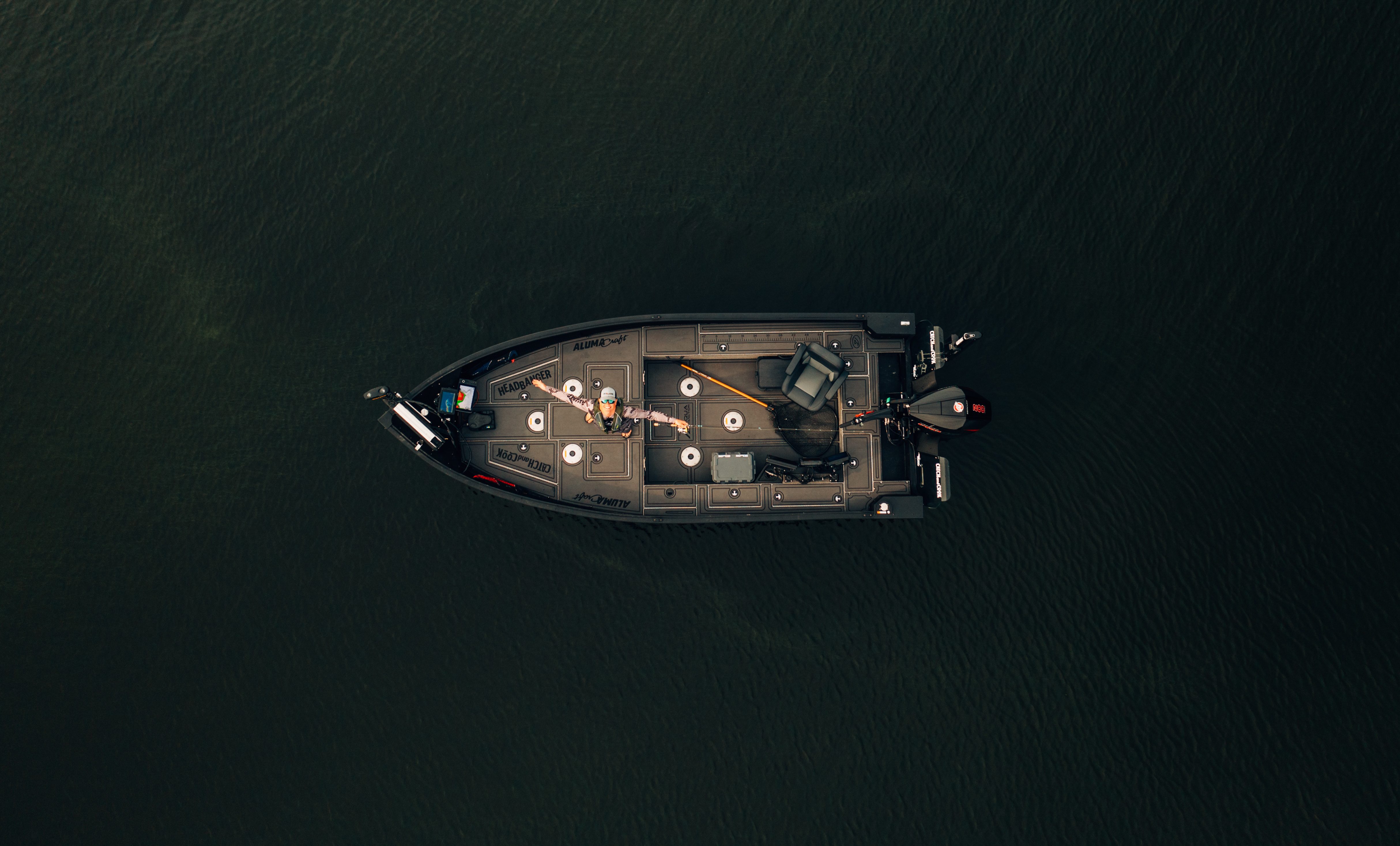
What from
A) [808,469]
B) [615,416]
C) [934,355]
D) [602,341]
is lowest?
[808,469]

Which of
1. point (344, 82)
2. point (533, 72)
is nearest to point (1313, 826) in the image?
point (533, 72)

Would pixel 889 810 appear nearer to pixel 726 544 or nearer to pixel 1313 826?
pixel 726 544

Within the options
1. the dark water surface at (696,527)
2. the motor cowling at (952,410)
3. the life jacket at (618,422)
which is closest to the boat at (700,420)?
the life jacket at (618,422)

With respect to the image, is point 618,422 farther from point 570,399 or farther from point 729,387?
point 729,387

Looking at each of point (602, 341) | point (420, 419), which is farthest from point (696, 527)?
point (420, 419)

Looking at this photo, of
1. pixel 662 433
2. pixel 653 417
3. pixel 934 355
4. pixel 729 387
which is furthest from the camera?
pixel 729 387

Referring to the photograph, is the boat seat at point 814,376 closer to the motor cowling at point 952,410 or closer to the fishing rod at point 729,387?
the fishing rod at point 729,387

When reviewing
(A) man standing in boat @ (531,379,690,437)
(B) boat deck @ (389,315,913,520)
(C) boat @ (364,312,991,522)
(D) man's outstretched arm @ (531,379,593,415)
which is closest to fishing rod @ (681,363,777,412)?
(C) boat @ (364,312,991,522)

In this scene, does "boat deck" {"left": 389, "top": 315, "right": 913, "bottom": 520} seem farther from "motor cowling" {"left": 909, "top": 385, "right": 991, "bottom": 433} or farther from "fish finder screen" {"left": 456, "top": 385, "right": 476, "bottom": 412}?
"motor cowling" {"left": 909, "top": 385, "right": 991, "bottom": 433}
